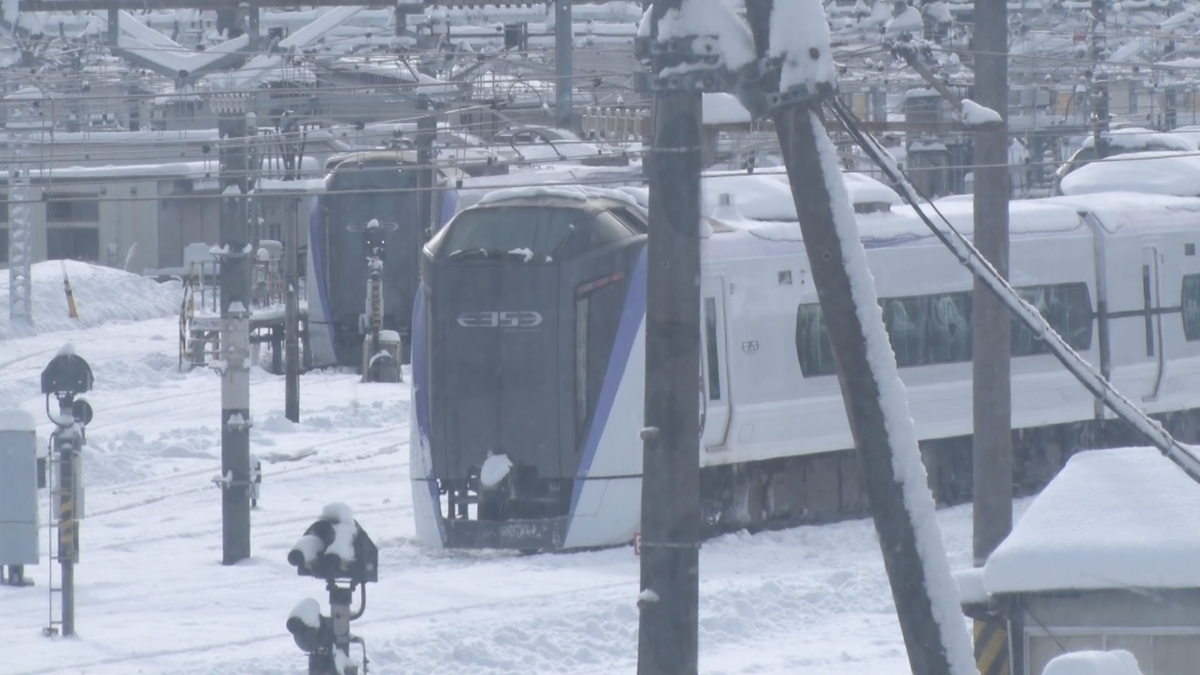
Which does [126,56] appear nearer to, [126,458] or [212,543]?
[212,543]

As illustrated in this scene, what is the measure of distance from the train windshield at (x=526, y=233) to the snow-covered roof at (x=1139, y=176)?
8595 millimetres

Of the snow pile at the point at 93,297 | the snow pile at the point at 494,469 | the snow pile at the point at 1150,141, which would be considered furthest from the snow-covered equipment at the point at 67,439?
the snow pile at the point at 93,297

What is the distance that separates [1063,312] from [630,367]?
Answer: 5.39 metres

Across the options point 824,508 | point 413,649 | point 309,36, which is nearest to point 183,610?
point 413,649

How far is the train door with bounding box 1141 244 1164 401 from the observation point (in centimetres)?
1769

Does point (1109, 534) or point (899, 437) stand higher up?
point (899, 437)

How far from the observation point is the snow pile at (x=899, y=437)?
573cm

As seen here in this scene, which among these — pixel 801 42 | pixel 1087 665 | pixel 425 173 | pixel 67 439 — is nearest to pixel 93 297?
pixel 425 173

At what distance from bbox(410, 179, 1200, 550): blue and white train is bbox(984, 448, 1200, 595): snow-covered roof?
6.89 m

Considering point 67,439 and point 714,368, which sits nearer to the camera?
point 67,439

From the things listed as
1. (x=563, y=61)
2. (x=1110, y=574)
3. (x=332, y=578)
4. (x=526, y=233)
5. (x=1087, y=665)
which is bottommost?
(x=332, y=578)

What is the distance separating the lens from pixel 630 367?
13383 millimetres

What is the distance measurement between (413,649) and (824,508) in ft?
20.1

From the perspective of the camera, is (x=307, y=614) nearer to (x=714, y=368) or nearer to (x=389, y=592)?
(x=389, y=592)
